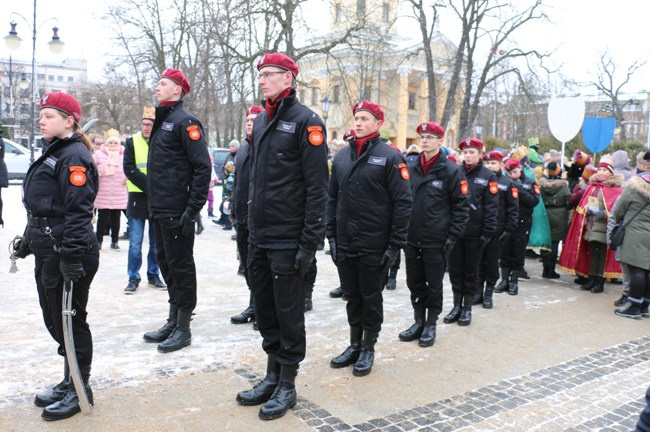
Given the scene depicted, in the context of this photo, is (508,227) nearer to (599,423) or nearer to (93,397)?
(599,423)

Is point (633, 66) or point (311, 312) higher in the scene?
point (633, 66)

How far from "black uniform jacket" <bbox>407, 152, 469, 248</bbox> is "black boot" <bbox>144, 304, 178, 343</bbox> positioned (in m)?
2.37

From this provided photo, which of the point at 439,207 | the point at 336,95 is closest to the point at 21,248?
the point at 439,207

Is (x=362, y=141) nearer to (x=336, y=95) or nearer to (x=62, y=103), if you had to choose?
(x=62, y=103)

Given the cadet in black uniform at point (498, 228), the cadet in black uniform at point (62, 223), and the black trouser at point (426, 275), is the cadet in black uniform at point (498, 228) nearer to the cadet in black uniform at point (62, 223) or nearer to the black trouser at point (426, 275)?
the black trouser at point (426, 275)

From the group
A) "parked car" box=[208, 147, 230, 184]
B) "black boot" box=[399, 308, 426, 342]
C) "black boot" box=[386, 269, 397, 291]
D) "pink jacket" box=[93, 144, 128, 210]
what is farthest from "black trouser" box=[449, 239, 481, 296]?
"parked car" box=[208, 147, 230, 184]

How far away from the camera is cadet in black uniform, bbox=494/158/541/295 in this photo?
8.22 meters

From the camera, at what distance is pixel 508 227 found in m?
7.34

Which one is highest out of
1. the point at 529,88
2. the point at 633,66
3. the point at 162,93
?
the point at 633,66

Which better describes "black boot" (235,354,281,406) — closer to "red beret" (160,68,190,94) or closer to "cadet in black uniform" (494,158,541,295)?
"red beret" (160,68,190,94)

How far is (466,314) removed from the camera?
6547 millimetres

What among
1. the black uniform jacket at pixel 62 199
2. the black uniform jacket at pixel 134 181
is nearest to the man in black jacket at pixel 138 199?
the black uniform jacket at pixel 134 181

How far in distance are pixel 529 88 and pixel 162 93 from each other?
1046 inches

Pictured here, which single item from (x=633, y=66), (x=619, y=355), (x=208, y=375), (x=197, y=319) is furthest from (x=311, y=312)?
(x=633, y=66)
